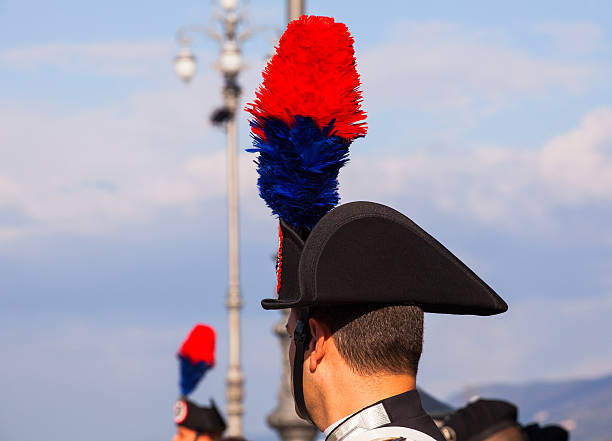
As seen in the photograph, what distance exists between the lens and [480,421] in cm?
680

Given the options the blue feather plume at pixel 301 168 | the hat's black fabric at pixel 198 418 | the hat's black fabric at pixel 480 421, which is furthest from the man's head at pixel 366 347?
the hat's black fabric at pixel 198 418

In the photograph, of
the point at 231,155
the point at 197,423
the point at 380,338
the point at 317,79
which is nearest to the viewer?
the point at 380,338

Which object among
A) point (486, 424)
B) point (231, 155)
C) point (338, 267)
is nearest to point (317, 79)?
point (338, 267)

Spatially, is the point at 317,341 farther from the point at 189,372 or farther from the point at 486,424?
the point at 189,372

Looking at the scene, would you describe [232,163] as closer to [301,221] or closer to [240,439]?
[240,439]

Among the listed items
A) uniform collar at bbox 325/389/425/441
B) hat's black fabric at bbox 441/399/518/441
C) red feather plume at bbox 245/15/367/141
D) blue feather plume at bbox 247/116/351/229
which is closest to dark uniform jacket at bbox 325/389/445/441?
uniform collar at bbox 325/389/425/441

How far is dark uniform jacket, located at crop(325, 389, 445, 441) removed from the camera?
119 inches

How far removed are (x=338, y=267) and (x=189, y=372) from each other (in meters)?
6.69

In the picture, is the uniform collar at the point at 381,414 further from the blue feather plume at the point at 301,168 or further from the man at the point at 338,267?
the blue feather plume at the point at 301,168

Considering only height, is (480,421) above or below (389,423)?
below

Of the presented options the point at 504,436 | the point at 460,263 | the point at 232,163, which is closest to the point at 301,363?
the point at 460,263

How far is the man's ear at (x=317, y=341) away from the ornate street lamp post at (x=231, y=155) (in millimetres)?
15829

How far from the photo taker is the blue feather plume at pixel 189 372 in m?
9.56

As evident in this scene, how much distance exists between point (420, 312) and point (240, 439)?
5.82 meters
